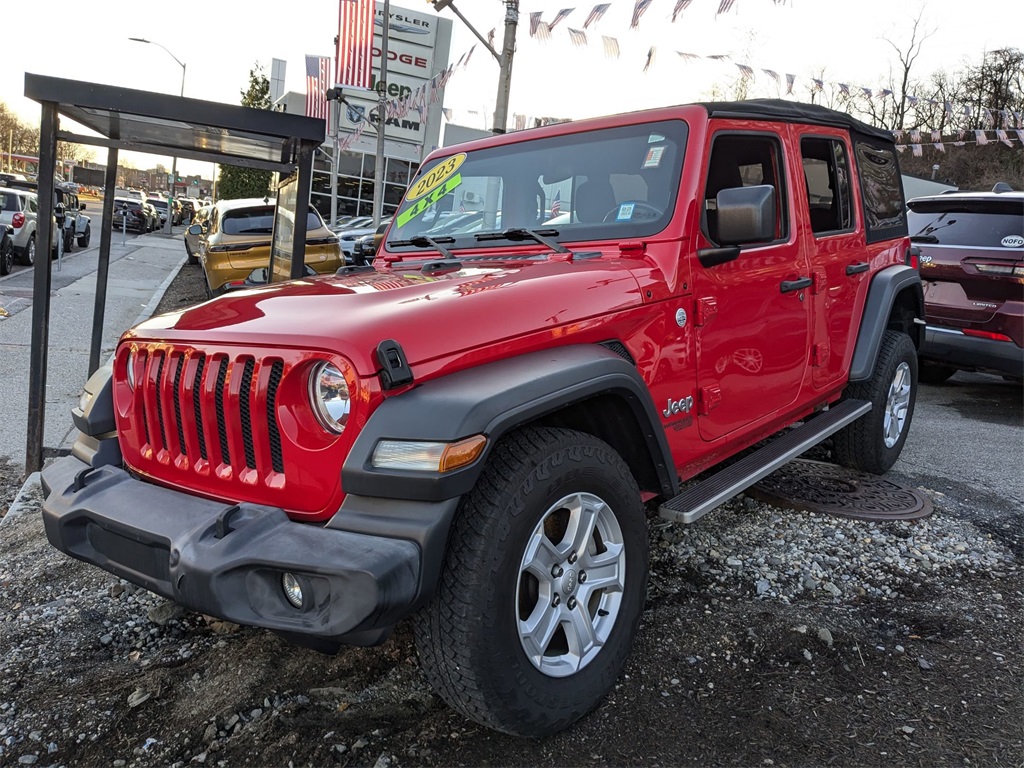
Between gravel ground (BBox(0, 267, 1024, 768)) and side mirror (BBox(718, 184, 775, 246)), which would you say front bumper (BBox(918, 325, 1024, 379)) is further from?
side mirror (BBox(718, 184, 775, 246))

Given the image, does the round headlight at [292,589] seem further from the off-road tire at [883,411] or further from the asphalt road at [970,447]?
the asphalt road at [970,447]

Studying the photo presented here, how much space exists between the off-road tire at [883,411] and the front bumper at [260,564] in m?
3.59

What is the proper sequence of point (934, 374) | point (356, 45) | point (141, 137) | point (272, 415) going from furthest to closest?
point (356, 45), point (934, 374), point (141, 137), point (272, 415)

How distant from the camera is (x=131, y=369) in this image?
2662 mm

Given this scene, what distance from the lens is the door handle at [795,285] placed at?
11.9 ft

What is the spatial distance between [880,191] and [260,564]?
4400 mm

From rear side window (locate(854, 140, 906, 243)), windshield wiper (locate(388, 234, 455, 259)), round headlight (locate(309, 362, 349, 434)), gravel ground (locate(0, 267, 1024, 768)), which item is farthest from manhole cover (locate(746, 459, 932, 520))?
round headlight (locate(309, 362, 349, 434))

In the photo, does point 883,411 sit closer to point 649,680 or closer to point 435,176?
point 649,680

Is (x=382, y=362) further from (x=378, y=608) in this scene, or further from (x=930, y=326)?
(x=930, y=326)

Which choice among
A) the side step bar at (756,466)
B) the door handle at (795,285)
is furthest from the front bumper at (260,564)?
the door handle at (795,285)

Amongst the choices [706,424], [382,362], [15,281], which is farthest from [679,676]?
[15,281]

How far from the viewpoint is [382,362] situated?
2082 millimetres

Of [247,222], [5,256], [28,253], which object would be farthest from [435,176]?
[28,253]

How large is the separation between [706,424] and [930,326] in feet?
16.2
